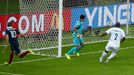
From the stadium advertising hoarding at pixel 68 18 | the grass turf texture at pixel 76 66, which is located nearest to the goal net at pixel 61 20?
the stadium advertising hoarding at pixel 68 18

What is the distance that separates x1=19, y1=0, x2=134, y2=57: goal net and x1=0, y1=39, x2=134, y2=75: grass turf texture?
58.7 inches

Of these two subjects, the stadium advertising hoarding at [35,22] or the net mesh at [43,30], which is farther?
the stadium advertising hoarding at [35,22]

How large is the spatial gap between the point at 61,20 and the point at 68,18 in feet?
24.1

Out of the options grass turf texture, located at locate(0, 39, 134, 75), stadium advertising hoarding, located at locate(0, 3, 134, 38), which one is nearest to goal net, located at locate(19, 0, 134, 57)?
stadium advertising hoarding, located at locate(0, 3, 134, 38)

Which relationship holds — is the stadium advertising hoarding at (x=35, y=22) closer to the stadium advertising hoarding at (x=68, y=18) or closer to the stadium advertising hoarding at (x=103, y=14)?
the stadium advertising hoarding at (x=68, y=18)

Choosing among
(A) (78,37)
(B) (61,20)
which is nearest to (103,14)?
(B) (61,20)

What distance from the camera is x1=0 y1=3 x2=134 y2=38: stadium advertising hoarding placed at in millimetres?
26500

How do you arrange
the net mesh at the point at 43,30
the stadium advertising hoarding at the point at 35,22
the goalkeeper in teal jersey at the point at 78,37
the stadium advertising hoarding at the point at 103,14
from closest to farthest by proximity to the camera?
the goalkeeper in teal jersey at the point at 78,37
the net mesh at the point at 43,30
the stadium advertising hoarding at the point at 35,22
the stadium advertising hoarding at the point at 103,14

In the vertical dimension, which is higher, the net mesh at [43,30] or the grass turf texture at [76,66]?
the net mesh at [43,30]

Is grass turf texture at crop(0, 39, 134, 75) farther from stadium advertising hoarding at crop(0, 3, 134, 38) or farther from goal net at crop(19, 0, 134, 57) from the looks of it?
stadium advertising hoarding at crop(0, 3, 134, 38)

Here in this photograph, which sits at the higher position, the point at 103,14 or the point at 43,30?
the point at 103,14

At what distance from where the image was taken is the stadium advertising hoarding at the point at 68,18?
26.5 meters

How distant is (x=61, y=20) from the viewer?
23.7 m

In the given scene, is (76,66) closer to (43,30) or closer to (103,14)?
(43,30)
